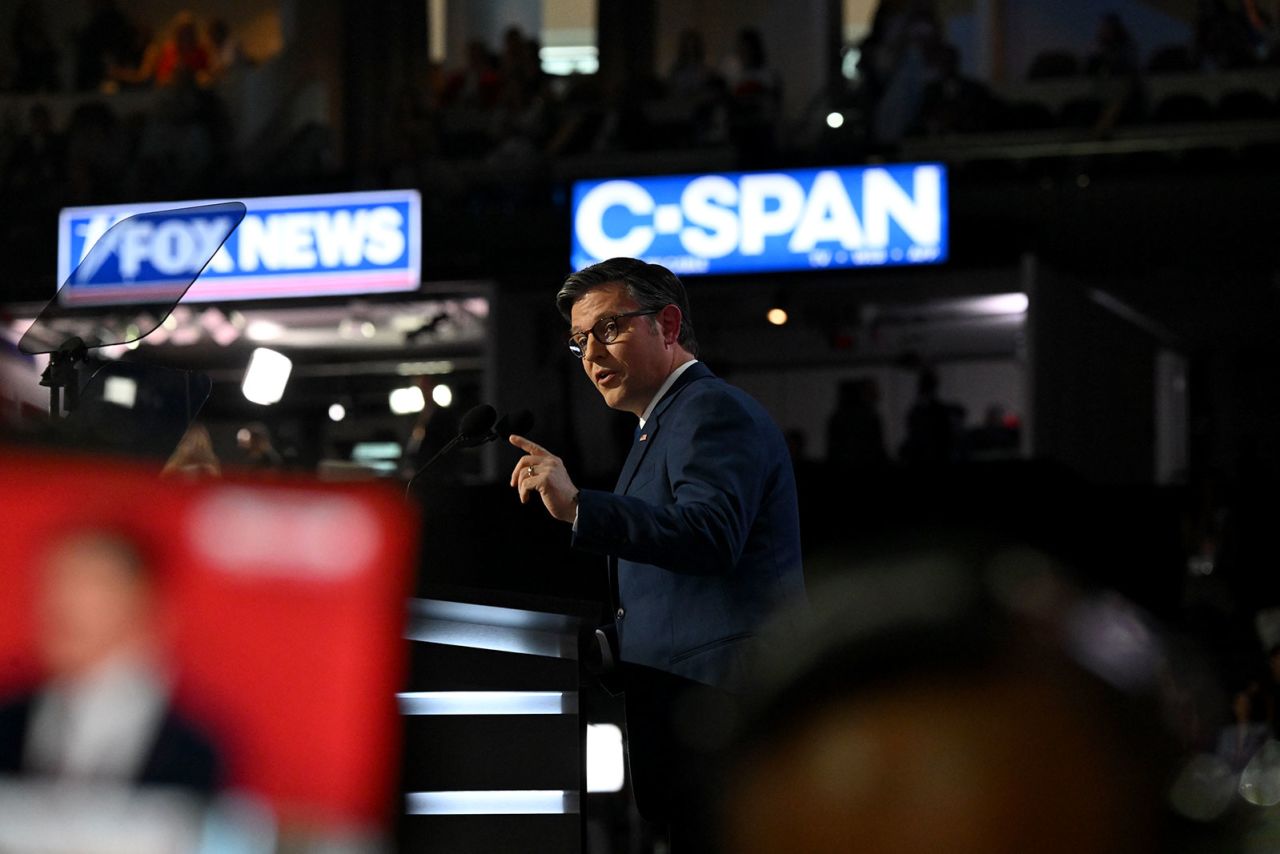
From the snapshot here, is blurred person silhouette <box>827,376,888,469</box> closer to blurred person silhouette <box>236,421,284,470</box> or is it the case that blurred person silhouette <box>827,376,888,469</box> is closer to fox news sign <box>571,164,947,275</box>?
fox news sign <box>571,164,947,275</box>

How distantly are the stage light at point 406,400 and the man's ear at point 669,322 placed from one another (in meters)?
9.39

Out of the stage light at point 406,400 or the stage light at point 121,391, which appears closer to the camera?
the stage light at point 121,391

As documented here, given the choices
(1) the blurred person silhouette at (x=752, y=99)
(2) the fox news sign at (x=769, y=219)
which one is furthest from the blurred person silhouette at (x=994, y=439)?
(1) the blurred person silhouette at (x=752, y=99)

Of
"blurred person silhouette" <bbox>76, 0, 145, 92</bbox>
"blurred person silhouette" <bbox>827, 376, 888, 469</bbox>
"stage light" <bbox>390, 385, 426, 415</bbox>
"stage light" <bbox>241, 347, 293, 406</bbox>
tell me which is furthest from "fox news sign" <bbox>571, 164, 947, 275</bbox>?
"blurred person silhouette" <bbox>76, 0, 145, 92</bbox>

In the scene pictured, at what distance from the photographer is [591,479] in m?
9.79

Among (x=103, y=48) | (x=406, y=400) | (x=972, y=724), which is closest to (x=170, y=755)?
(x=972, y=724)

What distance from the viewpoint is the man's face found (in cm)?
255

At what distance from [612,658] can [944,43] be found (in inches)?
375

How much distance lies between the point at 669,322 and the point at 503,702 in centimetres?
81

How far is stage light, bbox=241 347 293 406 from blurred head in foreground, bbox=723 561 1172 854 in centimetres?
336

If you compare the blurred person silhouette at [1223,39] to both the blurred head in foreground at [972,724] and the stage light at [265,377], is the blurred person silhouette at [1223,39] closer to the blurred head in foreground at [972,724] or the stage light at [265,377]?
the stage light at [265,377]

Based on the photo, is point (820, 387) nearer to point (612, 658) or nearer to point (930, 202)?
point (930, 202)

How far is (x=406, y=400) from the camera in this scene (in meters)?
12.1

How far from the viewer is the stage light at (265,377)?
13.8 ft
